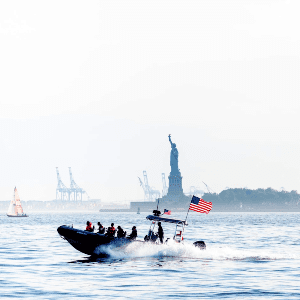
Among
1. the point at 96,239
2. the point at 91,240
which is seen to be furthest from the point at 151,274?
the point at 91,240

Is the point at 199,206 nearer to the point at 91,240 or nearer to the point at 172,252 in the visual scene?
the point at 172,252

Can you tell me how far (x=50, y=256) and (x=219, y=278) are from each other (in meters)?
22.3

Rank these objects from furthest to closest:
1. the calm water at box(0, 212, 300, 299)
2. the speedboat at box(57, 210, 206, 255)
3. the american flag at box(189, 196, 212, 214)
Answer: the speedboat at box(57, 210, 206, 255), the american flag at box(189, 196, 212, 214), the calm water at box(0, 212, 300, 299)

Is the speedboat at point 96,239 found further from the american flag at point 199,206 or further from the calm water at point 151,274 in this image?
the american flag at point 199,206

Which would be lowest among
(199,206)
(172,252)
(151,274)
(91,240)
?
(151,274)

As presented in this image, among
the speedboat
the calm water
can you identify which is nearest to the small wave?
the calm water

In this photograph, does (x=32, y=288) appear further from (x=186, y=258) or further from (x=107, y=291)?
(x=186, y=258)

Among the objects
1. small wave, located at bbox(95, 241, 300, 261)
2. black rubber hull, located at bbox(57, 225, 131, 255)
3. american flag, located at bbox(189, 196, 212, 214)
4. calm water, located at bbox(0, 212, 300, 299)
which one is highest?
american flag, located at bbox(189, 196, 212, 214)

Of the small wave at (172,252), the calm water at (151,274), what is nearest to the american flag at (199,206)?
the calm water at (151,274)

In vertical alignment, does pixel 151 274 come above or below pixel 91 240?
below

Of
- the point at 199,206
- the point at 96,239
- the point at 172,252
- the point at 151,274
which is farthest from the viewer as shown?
the point at 172,252

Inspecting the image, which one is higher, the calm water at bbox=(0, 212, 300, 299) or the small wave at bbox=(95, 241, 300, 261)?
the small wave at bbox=(95, 241, 300, 261)

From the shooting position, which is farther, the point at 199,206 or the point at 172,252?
the point at 172,252

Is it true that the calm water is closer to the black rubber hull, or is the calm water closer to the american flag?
the black rubber hull
